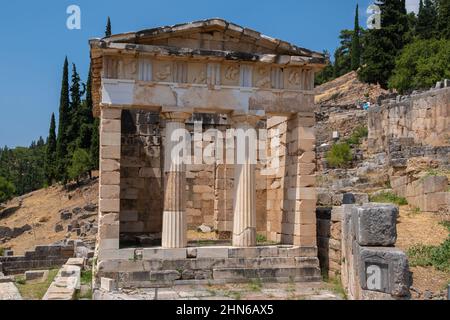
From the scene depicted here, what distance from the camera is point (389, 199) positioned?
1834 centimetres

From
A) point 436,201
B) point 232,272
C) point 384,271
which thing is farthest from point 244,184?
point 384,271

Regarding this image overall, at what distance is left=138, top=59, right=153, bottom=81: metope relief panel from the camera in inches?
552

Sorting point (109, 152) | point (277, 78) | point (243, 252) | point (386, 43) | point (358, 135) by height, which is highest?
point (386, 43)

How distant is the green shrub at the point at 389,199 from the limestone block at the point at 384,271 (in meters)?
9.28

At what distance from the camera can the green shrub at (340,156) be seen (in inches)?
1243

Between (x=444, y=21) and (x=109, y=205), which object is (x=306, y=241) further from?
(x=444, y=21)

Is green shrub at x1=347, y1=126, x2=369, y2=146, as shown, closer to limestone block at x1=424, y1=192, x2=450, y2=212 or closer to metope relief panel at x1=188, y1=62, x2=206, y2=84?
limestone block at x1=424, y1=192, x2=450, y2=212

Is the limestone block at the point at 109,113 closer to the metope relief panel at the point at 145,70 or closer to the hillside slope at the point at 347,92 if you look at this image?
the metope relief panel at the point at 145,70

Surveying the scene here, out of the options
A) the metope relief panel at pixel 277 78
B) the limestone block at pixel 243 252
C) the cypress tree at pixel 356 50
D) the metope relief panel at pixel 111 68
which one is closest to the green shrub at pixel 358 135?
the metope relief panel at pixel 277 78

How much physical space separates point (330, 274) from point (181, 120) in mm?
5589

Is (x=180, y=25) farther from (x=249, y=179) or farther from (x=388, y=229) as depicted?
(x=388, y=229)

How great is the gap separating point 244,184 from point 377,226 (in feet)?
17.9

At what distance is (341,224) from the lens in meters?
13.5
